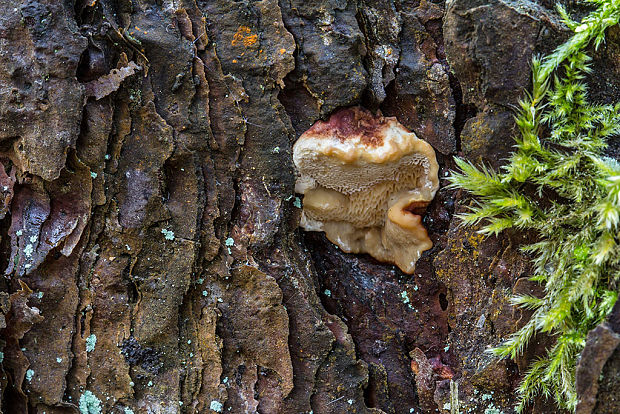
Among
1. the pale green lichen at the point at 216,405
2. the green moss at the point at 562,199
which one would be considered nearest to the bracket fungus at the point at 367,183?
the green moss at the point at 562,199

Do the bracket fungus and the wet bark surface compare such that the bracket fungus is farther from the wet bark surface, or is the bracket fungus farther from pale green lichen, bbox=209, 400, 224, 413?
pale green lichen, bbox=209, 400, 224, 413

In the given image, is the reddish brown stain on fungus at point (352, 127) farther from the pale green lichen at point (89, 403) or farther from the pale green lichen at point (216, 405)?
the pale green lichen at point (89, 403)

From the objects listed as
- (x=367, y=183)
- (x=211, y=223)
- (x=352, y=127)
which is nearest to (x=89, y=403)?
(x=211, y=223)

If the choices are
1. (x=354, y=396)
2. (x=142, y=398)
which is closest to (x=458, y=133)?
(x=354, y=396)

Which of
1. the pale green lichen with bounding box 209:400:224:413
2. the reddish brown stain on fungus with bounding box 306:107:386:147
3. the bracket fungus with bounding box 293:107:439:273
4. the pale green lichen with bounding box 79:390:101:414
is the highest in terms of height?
the reddish brown stain on fungus with bounding box 306:107:386:147

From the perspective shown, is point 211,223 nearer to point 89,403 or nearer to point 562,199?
point 89,403

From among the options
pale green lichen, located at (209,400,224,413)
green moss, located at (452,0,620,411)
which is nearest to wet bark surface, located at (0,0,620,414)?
pale green lichen, located at (209,400,224,413)
